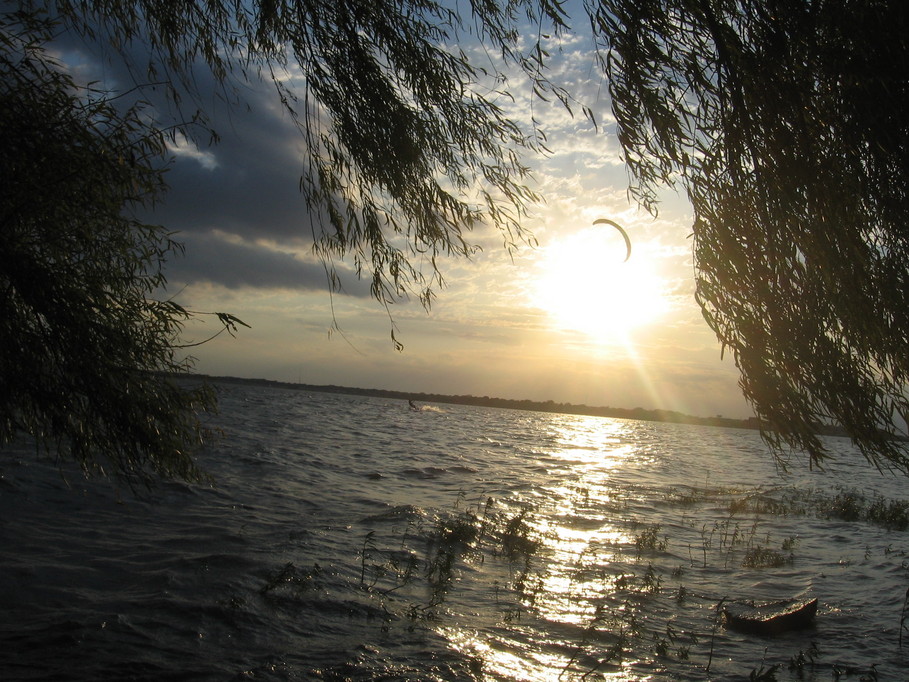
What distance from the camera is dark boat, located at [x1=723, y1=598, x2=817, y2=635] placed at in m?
7.05

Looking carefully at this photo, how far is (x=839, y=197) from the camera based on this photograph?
421 centimetres

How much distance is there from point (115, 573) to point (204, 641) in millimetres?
2556

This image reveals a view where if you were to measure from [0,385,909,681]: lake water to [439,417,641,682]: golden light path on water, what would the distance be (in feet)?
0.12

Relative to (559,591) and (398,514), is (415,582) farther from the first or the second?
(398,514)

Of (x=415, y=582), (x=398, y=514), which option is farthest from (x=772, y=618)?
(x=398, y=514)

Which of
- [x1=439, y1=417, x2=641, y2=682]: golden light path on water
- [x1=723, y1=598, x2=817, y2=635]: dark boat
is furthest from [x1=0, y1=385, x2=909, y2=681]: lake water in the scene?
[x1=723, y1=598, x2=817, y2=635]: dark boat

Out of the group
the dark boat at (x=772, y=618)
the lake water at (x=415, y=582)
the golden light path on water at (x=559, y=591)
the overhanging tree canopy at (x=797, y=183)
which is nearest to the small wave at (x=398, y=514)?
the lake water at (x=415, y=582)

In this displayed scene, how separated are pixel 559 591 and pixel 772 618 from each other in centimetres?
254

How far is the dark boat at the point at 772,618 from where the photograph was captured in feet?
23.1

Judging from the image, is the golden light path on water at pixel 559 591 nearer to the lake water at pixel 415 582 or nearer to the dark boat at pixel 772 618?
the lake water at pixel 415 582

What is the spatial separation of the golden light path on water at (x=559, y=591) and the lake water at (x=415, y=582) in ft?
0.12

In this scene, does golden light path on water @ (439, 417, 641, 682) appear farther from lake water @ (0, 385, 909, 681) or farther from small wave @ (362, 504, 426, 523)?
small wave @ (362, 504, 426, 523)

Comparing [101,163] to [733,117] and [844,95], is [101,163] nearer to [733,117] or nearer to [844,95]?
[733,117]

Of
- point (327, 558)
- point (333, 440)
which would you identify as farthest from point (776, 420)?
point (333, 440)
